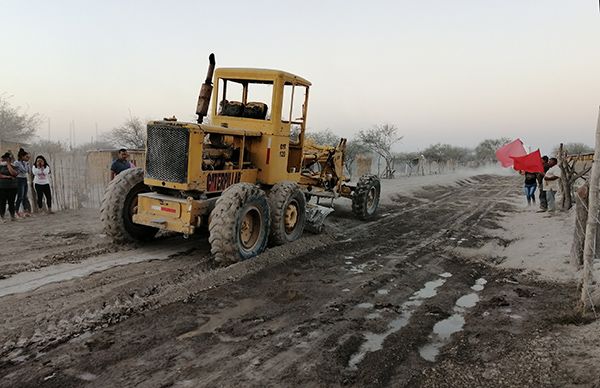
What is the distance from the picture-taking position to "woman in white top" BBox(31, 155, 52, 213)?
10.2 metres

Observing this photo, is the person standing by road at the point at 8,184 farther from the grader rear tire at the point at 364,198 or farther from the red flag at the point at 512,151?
the red flag at the point at 512,151

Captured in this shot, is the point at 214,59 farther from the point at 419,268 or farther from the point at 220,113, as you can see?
the point at 419,268

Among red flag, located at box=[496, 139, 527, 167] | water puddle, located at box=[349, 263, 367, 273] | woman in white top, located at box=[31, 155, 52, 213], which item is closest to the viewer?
water puddle, located at box=[349, 263, 367, 273]

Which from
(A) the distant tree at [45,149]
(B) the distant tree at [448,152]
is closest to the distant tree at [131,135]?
(A) the distant tree at [45,149]

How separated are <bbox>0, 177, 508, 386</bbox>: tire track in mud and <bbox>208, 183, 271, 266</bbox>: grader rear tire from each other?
0.20m

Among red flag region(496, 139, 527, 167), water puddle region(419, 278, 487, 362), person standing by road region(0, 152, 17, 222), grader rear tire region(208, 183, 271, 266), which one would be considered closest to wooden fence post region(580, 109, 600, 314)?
water puddle region(419, 278, 487, 362)

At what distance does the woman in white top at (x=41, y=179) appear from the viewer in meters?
10.2

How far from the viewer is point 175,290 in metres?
5.33

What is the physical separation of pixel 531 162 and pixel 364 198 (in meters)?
6.03

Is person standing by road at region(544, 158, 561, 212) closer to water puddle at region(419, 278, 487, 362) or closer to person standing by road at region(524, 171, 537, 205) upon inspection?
person standing by road at region(524, 171, 537, 205)

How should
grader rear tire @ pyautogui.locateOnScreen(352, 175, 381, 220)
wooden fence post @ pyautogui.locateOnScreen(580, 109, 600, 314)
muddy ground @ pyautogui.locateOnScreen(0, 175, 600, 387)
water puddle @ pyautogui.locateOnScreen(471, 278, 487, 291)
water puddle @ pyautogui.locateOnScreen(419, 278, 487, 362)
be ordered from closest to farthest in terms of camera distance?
muddy ground @ pyautogui.locateOnScreen(0, 175, 600, 387) → water puddle @ pyautogui.locateOnScreen(419, 278, 487, 362) → wooden fence post @ pyautogui.locateOnScreen(580, 109, 600, 314) → water puddle @ pyautogui.locateOnScreen(471, 278, 487, 291) → grader rear tire @ pyautogui.locateOnScreen(352, 175, 381, 220)

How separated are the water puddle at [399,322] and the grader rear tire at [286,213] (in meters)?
2.50

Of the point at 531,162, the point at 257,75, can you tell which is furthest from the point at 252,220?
the point at 531,162

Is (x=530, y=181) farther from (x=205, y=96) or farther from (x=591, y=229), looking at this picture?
(x=205, y=96)
